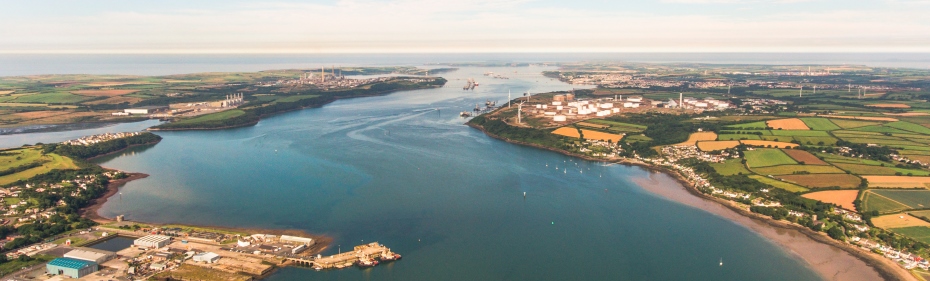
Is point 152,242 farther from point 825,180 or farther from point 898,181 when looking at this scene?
point 898,181

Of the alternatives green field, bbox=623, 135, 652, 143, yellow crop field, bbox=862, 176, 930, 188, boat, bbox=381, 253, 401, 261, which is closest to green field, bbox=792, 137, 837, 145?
yellow crop field, bbox=862, 176, 930, 188

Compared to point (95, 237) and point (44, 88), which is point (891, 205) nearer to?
point (95, 237)

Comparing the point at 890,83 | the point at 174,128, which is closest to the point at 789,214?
the point at 174,128

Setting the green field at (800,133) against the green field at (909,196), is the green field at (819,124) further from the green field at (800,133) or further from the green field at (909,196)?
the green field at (909,196)

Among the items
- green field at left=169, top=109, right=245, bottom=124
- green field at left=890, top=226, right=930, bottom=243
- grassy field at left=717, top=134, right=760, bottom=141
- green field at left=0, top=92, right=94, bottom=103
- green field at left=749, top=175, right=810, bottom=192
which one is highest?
green field at left=0, top=92, right=94, bottom=103

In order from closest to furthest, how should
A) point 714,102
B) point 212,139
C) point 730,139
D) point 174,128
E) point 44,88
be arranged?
point 730,139 < point 212,139 < point 174,128 < point 714,102 < point 44,88

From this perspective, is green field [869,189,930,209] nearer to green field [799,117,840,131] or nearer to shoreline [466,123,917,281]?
shoreline [466,123,917,281]

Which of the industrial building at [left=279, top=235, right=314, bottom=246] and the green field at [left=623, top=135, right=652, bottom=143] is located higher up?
the green field at [left=623, top=135, right=652, bottom=143]
